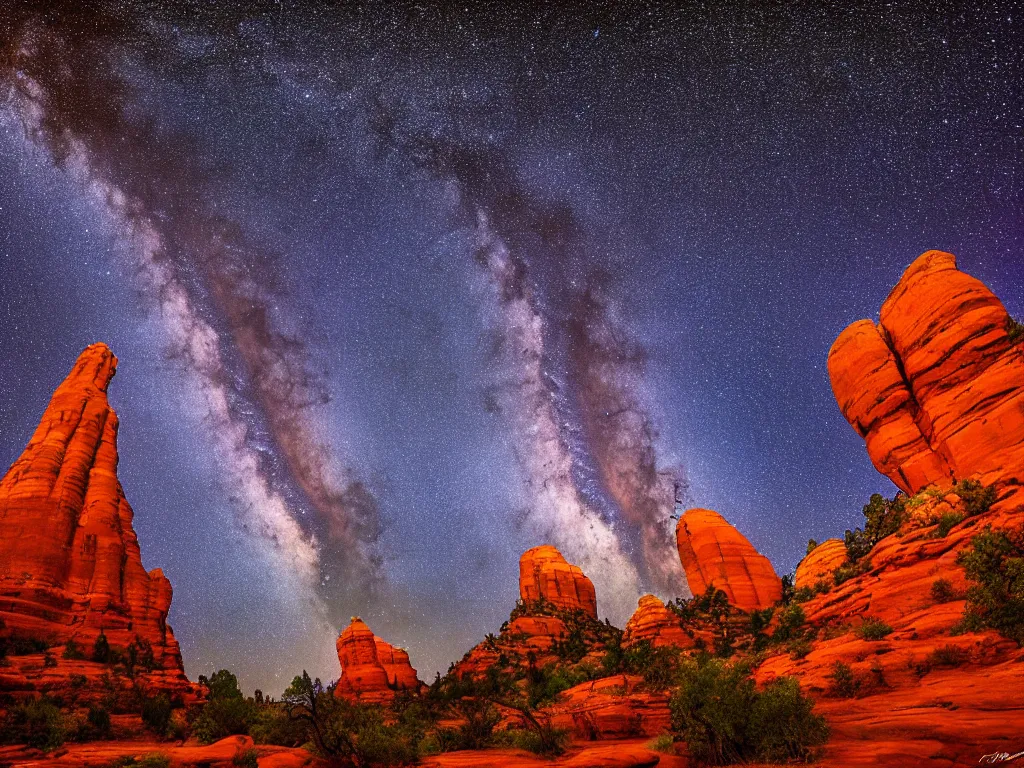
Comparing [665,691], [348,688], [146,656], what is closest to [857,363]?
[665,691]

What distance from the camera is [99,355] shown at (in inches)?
2014

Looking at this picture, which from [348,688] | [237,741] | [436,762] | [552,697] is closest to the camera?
[436,762]

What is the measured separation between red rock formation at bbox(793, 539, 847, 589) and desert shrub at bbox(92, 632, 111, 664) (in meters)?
49.8

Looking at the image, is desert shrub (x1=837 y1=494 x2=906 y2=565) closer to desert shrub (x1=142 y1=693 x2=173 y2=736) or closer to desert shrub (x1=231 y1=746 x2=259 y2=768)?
desert shrub (x1=231 y1=746 x2=259 y2=768)

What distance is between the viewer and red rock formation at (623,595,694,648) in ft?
139

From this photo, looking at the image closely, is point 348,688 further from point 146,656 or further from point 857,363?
point 857,363

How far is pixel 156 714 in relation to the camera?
23.5 metres

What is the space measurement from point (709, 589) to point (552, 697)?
26.0 meters

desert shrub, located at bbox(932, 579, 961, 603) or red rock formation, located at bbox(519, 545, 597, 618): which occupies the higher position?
red rock formation, located at bbox(519, 545, 597, 618)

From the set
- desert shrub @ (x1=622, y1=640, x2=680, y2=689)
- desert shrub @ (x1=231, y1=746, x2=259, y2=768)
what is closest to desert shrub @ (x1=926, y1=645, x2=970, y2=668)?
desert shrub @ (x1=622, y1=640, x2=680, y2=689)

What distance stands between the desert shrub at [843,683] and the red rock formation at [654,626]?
24.8m

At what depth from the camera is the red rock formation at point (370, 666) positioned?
58.2 metres

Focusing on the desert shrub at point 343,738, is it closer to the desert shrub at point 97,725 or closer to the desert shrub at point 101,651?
the desert shrub at point 97,725

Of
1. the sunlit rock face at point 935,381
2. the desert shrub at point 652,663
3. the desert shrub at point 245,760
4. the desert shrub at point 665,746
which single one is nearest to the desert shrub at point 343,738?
the desert shrub at point 245,760
